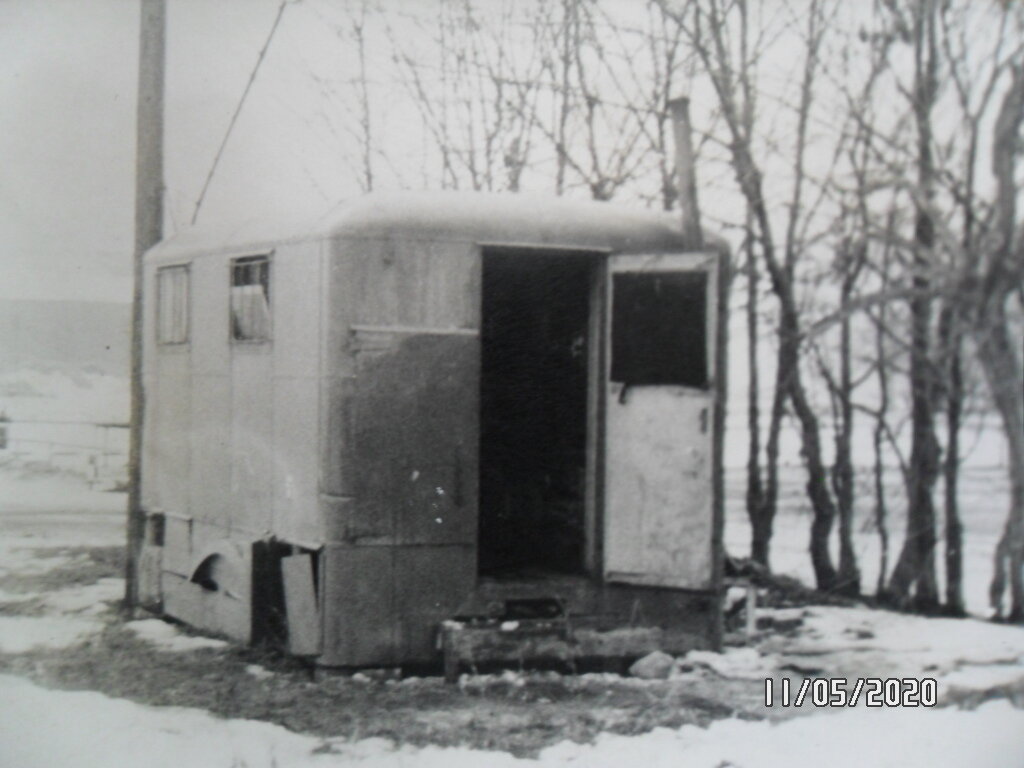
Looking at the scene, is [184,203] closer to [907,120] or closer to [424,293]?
[424,293]

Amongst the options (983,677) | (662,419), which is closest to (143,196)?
(662,419)

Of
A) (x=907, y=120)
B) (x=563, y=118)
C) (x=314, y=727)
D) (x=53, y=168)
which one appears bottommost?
(x=314, y=727)

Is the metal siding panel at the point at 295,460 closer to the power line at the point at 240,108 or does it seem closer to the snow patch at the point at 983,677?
the power line at the point at 240,108

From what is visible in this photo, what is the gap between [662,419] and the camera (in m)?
7.31

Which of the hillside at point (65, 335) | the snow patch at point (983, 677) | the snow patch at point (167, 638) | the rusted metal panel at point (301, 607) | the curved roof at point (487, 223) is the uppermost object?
the curved roof at point (487, 223)

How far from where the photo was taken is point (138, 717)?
6.17m

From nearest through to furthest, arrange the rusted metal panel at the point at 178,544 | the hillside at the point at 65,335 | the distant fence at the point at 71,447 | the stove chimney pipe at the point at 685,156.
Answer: the hillside at the point at 65,335, the stove chimney pipe at the point at 685,156, the distant fence at the point at 71,447, the rusted metal panel at the point at 178,544

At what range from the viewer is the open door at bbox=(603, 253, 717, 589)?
7254mm

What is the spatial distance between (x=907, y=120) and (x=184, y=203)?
5236 millimetres

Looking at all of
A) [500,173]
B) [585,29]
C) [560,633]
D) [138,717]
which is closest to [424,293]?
[560,633]

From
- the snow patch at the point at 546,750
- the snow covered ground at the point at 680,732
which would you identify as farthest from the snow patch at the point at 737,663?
the snow patch at the point at 546,750

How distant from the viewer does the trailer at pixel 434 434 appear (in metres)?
6.93

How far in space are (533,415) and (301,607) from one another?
7.61 ft
